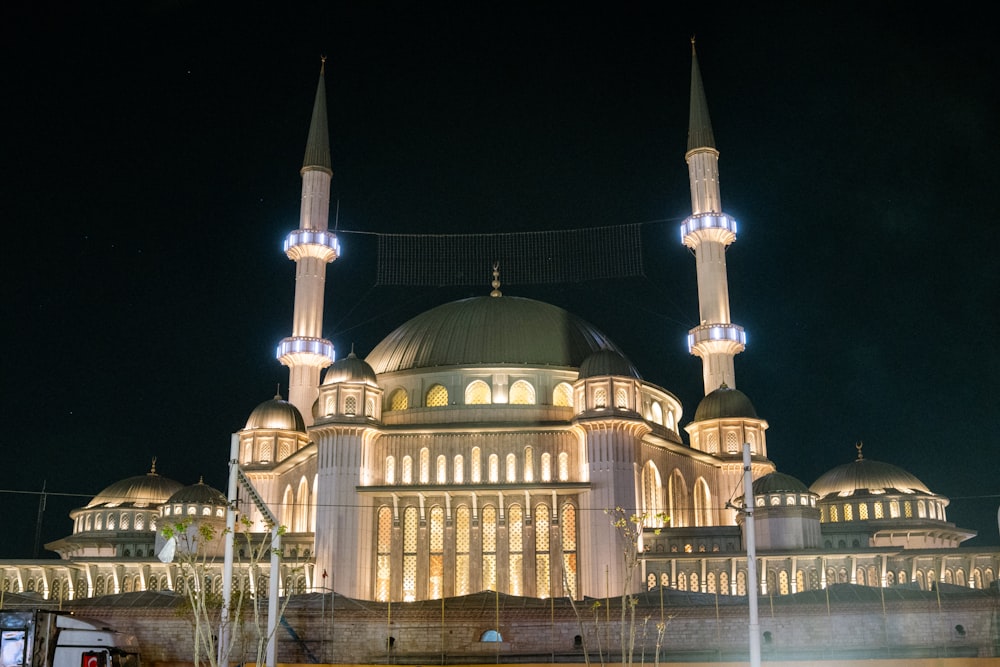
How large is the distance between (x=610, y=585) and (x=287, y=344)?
2537 cm

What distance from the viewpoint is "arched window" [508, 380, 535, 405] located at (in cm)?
5666

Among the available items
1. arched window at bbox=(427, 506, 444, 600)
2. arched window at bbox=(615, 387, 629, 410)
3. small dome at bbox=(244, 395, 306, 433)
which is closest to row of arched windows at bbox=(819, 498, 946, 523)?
arched window at bbox=(615, 387, 629, 410)

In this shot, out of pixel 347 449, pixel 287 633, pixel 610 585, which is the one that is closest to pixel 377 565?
pixel 347 449

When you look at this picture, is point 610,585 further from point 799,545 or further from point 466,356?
point 466,356

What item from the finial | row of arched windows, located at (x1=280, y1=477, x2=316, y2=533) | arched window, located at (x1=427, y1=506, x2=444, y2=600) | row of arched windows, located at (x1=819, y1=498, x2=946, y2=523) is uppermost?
the finial

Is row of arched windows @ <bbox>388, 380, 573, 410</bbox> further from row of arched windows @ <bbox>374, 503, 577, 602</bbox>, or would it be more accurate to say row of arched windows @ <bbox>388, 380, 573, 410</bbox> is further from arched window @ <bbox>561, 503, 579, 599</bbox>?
arched window @ <bbox>561, 503, 579, 599</bbox>

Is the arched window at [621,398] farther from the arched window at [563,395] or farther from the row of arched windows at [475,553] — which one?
the row of arched windows at [475,553]

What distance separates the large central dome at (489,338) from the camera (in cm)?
5847

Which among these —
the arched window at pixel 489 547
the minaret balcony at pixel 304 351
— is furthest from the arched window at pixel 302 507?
the arched window at pixel 489 547

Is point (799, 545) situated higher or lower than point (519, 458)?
lower

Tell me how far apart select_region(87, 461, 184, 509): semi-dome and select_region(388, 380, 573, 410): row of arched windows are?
24179mm

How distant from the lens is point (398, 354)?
60406 mm

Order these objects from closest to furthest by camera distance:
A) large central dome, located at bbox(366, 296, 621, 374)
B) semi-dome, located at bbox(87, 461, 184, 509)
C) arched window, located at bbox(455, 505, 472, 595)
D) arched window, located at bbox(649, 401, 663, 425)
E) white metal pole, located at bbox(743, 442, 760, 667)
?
white metal pole, located at bbox(743, 442, 760, 667) < arched window, located at bbox(455, 505, 472, 595) < large central dome, located at bbox(366, 296, 621, 374) < arched window, located at bbox(649, 401, 663, 425) < semi-dome, located at bbox(87, 461, 184, 509)

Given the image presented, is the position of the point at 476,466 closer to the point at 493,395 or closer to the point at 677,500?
the point at 493,395
